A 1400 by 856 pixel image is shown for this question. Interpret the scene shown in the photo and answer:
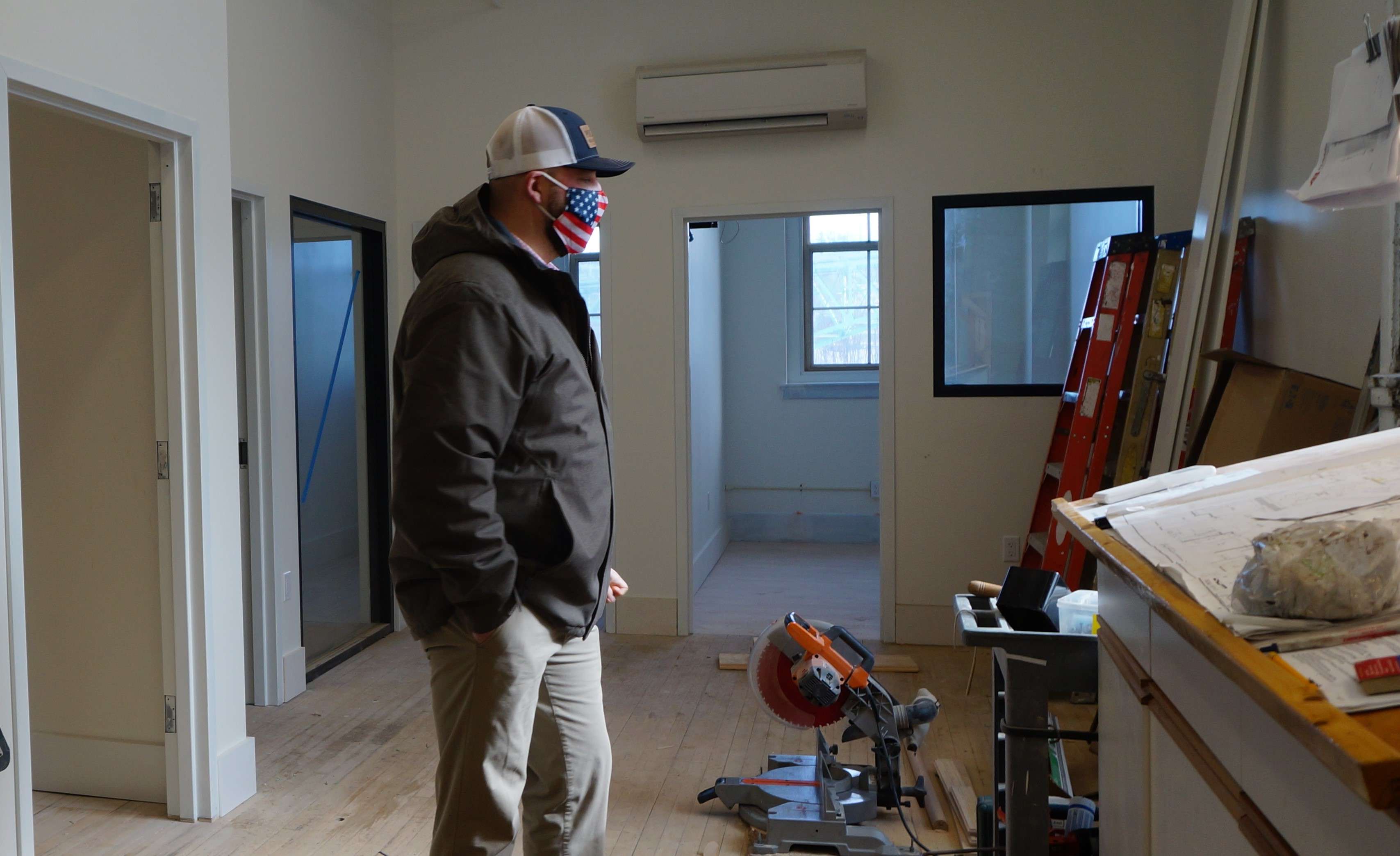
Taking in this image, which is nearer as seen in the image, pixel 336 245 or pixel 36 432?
pixel 36 432

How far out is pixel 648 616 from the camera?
4.66 meters

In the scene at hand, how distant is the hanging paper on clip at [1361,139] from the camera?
1783 millimetres

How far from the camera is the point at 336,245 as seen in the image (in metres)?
4.37

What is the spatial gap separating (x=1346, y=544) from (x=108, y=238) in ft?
9.75

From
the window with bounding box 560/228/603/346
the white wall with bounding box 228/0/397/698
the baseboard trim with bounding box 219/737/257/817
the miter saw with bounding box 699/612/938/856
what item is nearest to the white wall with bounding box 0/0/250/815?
the baseboard trim with bounding box 219/737/257/817

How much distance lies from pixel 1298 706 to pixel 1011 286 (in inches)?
151

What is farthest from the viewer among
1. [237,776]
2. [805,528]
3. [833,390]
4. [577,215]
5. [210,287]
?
[805,528]

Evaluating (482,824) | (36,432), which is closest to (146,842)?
(36,432)

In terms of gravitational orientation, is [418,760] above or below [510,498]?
below

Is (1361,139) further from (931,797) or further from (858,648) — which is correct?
(931,797)

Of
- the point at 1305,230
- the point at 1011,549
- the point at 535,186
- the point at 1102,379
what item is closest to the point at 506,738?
the point at 535,186

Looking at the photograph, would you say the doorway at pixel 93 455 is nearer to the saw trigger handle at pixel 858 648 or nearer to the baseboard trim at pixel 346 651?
the baseboard trim at pixel 346 651

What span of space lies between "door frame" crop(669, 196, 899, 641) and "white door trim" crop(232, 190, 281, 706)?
61.2 inches

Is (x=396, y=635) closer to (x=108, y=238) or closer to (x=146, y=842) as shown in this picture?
(x=146, y=842)
